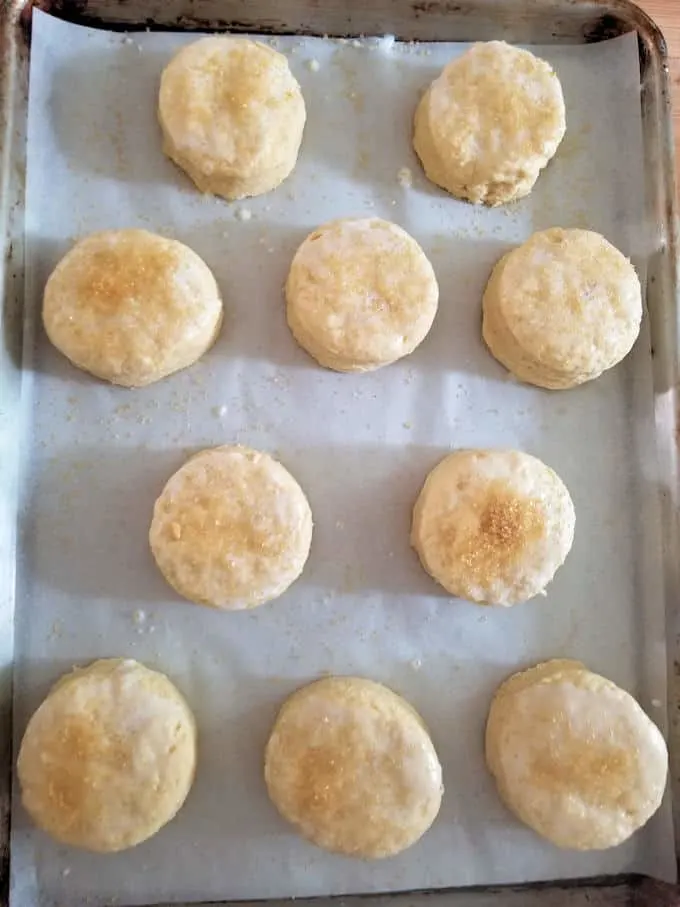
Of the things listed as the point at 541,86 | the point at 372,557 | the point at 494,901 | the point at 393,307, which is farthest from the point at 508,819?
the point at 541,86

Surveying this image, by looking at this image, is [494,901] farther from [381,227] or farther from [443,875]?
[381,227]

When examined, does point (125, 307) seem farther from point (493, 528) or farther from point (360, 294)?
point (493, 528)

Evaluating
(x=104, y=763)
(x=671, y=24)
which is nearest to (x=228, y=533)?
(x=104, y=763)

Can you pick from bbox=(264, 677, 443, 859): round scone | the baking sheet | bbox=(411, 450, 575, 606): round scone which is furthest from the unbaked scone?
bbox=(264, 677, 443, 859): round scone

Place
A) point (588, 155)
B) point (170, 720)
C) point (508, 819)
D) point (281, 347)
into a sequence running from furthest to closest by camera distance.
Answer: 1. point (588, 155)
2. point (281, 347)
3. point (508, 819)
4. point (170, 720)

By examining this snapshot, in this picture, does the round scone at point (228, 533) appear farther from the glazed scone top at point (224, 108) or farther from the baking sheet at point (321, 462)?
the glazed scone top at point (224, 108)

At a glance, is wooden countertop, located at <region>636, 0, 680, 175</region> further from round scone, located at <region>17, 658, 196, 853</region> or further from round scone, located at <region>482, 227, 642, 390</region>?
round scone, located at <region>17, 658, 196, 853</region>
